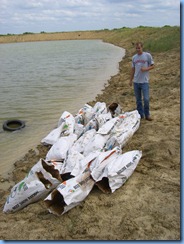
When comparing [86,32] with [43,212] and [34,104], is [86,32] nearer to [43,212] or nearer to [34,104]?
[34,104]

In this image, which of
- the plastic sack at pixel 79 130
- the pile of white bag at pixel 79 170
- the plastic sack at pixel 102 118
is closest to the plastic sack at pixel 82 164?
the pile of white bag at pixel 79 170

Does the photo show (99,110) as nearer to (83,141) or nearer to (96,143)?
(83,141)

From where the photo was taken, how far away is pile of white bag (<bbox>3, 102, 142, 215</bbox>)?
3.87 meters

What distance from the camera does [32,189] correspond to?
412 centimetres

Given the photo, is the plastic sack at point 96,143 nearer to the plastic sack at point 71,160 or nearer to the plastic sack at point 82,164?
the plastic sack at point 71,160

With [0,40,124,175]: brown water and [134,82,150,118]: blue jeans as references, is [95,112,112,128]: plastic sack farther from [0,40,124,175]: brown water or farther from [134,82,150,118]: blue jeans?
[0,40,124,175]: brown water

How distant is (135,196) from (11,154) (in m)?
3.90


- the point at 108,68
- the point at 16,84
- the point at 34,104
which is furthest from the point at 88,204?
the point at 108,68

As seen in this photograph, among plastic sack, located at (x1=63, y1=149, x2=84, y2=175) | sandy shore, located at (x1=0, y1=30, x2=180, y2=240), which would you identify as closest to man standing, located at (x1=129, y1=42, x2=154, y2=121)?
sandy shore, located at (x1=0, y1=30, x2=180, y2=240)

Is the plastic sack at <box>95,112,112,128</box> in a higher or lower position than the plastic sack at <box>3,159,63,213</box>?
higher

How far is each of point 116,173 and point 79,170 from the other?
26.2 inches

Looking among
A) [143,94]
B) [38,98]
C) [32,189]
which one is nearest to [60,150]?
[32,189]

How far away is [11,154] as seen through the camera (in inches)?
267

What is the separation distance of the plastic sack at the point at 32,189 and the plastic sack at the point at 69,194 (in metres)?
0.36
